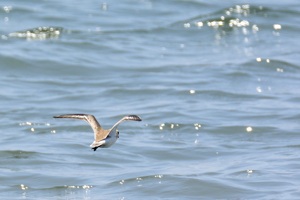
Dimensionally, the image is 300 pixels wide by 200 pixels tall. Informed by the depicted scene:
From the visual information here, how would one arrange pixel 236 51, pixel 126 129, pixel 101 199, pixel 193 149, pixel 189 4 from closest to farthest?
pixel 101 199 → pixel 193 149 → pixel 126 129 → pixel 236 51 → pixel 189 4

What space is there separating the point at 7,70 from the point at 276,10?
19.1 ft

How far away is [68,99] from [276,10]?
6433mm

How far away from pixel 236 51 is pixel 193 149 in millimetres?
5388

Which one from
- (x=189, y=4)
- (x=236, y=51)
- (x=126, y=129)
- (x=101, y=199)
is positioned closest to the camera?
(x=101, y=199)

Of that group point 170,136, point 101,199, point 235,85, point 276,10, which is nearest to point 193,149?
point 170,136

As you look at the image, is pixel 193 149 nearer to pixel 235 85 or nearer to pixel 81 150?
pixel 81 150

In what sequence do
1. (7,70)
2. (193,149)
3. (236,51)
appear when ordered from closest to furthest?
(193,149), (7,70), (236,51)

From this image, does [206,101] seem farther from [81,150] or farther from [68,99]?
[81,150]

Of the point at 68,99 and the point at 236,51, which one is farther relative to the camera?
the point at 236,51

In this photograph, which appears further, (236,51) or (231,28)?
(231,28)

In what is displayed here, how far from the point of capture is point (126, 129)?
1189 cm

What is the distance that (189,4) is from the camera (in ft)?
62.2

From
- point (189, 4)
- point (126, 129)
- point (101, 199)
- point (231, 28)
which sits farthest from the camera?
point (189, 4)

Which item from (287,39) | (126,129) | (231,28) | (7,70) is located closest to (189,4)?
(231,28)
